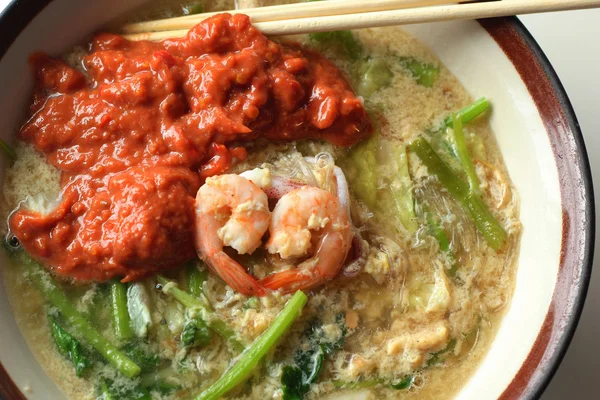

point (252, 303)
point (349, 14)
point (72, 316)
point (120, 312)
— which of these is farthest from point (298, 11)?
point (72, 316)

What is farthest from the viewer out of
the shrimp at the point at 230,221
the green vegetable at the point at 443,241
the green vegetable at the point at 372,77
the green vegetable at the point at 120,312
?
the green vegetable at the point at 372,77

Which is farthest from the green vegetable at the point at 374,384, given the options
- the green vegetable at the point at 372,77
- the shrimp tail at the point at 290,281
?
the green vegetable at the point at 372,77

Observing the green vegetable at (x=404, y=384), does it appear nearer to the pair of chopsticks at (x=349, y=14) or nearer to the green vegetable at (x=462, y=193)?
the green vegetable at (x=462, y=193)

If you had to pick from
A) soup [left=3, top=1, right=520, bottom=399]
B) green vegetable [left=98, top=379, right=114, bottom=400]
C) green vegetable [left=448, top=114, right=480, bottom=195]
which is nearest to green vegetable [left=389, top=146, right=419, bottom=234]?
soup [left=3, top=1, right=520, bottom=399]

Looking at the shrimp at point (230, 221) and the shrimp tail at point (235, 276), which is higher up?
the shrimp at point (230, 221)

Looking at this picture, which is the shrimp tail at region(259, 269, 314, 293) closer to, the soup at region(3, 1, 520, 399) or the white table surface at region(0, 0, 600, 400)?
the soup at region(3, 1, 520, 399)

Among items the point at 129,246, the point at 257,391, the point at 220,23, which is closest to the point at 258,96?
the point at 220,23
